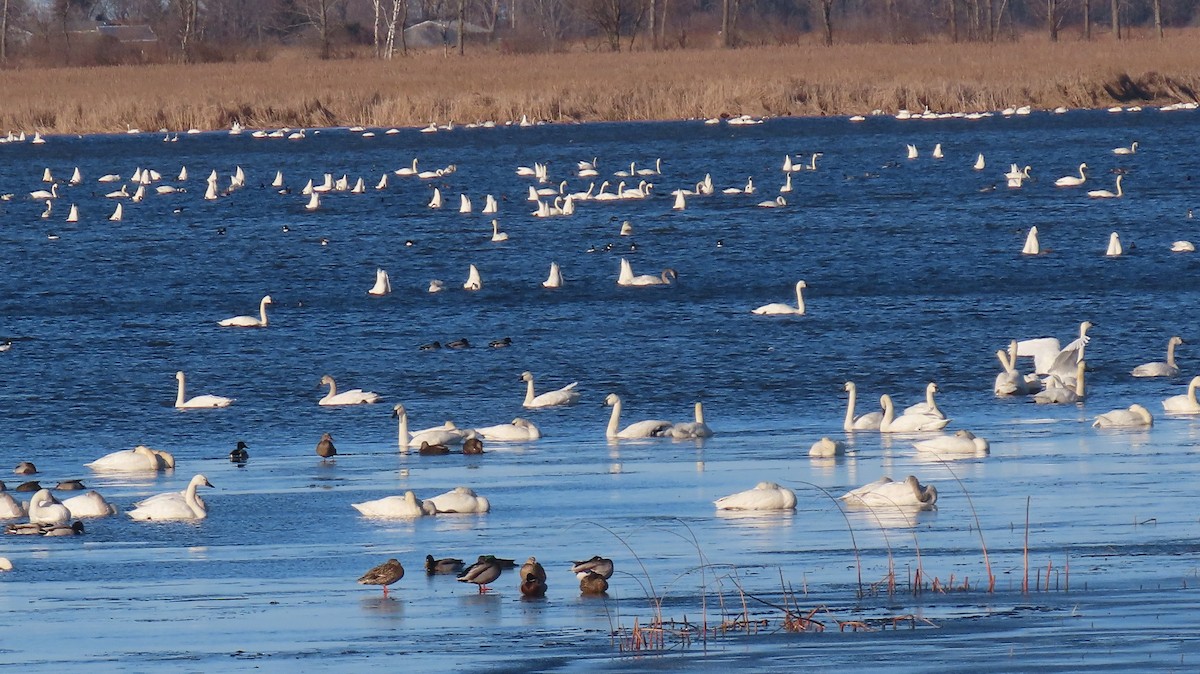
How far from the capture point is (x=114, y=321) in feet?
88.4

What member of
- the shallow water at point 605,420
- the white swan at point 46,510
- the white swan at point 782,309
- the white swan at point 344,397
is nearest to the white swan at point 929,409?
the shallow water at point 605,420

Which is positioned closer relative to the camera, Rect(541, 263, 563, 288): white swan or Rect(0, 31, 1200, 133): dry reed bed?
Rect(541, 263, 563, 288): white swan

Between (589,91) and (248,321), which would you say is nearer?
(248,321)

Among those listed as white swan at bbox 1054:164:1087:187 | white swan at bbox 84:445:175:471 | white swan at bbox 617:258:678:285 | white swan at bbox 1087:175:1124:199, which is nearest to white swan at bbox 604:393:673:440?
white swan at bbox 84:445:175:471

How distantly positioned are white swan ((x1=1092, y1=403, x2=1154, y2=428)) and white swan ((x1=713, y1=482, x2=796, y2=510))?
4.51 m

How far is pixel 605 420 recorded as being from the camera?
18609 mm

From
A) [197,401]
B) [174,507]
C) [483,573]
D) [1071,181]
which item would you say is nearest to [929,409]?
[174,507]

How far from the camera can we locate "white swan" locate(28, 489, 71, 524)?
517 inches

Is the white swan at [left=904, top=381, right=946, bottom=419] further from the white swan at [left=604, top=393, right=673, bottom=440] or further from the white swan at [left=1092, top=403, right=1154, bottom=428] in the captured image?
the white swan at [left=604, top=393, right=673, bottom=440]

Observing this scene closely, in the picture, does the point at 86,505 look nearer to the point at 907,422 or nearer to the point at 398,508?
the point at 398,508

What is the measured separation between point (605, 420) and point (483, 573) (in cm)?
788

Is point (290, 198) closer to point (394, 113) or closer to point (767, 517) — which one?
point (394, 113)

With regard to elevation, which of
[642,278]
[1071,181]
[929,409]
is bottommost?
[929,409]

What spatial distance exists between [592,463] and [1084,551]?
5.28 m
